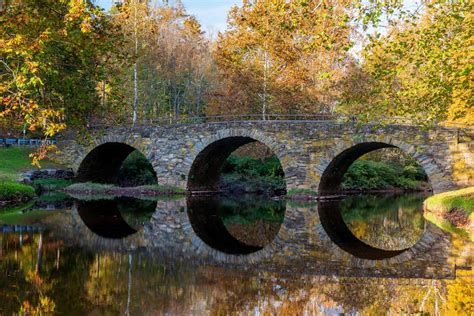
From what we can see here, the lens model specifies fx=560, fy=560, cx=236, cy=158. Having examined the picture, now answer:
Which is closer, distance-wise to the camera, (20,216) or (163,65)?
(20,216)

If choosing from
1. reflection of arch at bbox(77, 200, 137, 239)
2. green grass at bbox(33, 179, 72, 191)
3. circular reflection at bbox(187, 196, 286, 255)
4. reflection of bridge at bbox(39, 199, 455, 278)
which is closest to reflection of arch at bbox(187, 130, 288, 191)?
circular reflection at bbox(187, 196, 286, 255)

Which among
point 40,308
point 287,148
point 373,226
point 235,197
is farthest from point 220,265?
→ point 235,197

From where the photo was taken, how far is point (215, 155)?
3347 cm

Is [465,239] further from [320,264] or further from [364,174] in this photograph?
[364,174]

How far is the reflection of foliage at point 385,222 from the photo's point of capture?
54.2 feet

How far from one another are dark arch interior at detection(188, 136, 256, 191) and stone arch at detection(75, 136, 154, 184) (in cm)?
307

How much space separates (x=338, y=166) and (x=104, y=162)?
1556 centimetres

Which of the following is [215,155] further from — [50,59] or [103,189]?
[50,59]

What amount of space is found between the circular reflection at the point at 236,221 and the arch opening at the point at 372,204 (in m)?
1.93

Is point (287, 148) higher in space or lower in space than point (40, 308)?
higher

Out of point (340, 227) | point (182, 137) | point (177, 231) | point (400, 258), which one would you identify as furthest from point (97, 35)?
point (182, 137)

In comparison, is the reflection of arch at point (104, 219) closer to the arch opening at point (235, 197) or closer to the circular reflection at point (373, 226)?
the arch opening at point (235, 197)

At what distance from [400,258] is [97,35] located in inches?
342

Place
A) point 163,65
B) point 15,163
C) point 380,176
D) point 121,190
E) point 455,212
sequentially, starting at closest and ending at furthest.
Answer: point 455,212
point 121,190
point 15,163
point 380,176
point 163,65
